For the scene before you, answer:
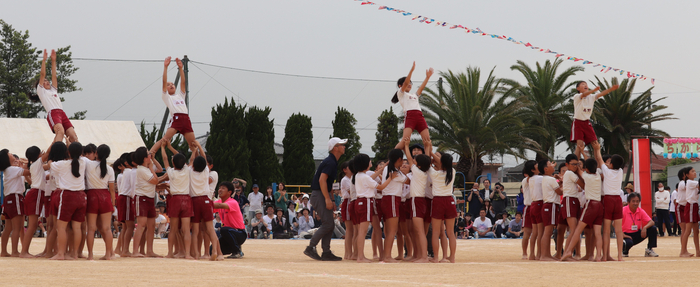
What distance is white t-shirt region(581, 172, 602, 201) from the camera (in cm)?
1132

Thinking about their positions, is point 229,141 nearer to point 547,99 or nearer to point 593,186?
point 547,99

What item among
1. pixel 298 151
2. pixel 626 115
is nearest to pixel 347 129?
pixel 298 151

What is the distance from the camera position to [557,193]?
11734mm

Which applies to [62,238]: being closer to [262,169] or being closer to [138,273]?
[138,273]

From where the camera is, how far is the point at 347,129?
35.9 meters

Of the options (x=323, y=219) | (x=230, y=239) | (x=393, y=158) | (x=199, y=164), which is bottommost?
(x=230, y=239)

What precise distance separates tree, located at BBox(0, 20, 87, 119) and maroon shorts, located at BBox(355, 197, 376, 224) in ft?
84.4

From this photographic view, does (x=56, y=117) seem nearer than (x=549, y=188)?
No

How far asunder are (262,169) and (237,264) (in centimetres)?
2162

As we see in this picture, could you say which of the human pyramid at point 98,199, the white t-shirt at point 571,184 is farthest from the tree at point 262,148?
the white t-shirt at point 571,184

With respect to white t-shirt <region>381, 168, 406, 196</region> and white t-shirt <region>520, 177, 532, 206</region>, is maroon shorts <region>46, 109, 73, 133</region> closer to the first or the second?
white t-shirt <region>381, 168, 406, 196</region>

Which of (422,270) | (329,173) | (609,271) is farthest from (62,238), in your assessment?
(609,271)

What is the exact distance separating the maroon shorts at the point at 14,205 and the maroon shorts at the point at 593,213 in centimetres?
855

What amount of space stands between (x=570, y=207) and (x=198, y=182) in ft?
19.0
